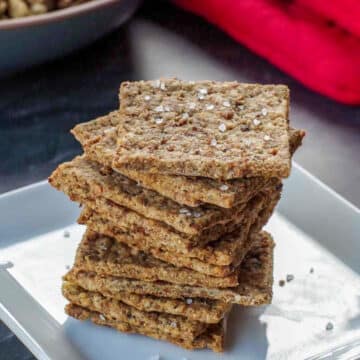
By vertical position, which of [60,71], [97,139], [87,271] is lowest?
[60,71]

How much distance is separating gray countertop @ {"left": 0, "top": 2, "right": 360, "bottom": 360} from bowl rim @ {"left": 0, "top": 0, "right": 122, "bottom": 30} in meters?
0.22

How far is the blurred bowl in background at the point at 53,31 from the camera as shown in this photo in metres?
2.11

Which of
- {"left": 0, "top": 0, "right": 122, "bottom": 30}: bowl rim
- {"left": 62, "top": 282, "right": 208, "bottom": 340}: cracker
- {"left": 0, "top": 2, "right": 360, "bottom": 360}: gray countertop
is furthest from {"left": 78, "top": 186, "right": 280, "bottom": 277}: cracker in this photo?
{"left": 0, "top": 0, "right": 122, "bottom": 30}: bowl rim

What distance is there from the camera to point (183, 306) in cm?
142

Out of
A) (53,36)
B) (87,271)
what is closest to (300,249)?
(87,271)

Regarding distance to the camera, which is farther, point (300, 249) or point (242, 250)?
point (300, 249)

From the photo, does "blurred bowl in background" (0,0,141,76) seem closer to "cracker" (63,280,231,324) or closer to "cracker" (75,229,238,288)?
"cracker" (75,229,238,288)

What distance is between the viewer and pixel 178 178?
1327mm

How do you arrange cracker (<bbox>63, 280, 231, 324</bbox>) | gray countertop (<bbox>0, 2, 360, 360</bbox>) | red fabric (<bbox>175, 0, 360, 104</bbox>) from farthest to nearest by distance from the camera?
red fabric (<bbox>175, 0, 360, 104</bbox>) < gray countertop (<bbox>0, 2, 360, 360</bbox>) < cracker (<bbox>63, 280, 231, 324</bbox>)

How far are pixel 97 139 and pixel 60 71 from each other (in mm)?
1008

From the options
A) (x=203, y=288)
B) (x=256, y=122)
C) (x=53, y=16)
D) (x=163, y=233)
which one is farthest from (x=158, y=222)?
(x=53, y=16)

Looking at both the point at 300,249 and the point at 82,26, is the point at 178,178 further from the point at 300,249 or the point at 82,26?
the point at 82,26

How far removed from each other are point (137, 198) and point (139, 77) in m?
1.08

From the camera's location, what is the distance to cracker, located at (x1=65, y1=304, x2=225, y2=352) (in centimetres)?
144
